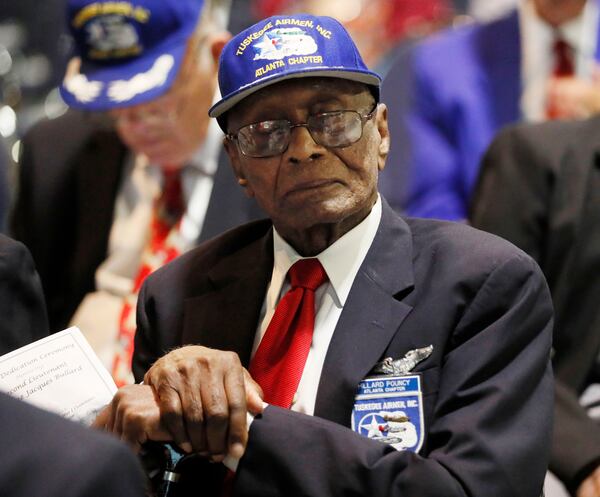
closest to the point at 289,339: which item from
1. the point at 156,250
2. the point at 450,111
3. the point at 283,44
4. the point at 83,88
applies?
the point at 283,44

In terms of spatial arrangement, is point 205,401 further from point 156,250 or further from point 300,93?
point 156,250

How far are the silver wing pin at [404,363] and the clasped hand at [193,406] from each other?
257 millimetres

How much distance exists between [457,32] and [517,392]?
2.19m

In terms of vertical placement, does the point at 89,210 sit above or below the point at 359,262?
below

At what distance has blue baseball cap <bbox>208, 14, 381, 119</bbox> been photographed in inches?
89.6

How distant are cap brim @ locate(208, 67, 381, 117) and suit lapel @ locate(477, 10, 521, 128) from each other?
1.62 metres

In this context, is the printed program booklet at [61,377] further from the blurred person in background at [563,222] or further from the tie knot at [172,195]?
the tie knot at [172,195]

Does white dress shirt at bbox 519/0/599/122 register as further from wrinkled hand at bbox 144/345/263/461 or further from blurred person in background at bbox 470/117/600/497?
wrinkled hand at bbox 144/345/263/461

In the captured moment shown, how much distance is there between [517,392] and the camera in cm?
216

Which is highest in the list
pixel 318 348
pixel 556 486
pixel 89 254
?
pixel 318 348

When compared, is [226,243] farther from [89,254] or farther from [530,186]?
[89,254]

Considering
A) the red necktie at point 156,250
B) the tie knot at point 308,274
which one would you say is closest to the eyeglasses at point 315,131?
the tie knot at point 308,274

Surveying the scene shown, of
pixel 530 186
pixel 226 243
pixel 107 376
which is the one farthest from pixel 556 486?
pixel 107 376

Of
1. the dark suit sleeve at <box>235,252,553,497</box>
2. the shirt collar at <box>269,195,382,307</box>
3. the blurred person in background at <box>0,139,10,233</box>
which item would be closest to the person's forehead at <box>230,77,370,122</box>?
the shirt collar at <box>269,195,382,307</box>
